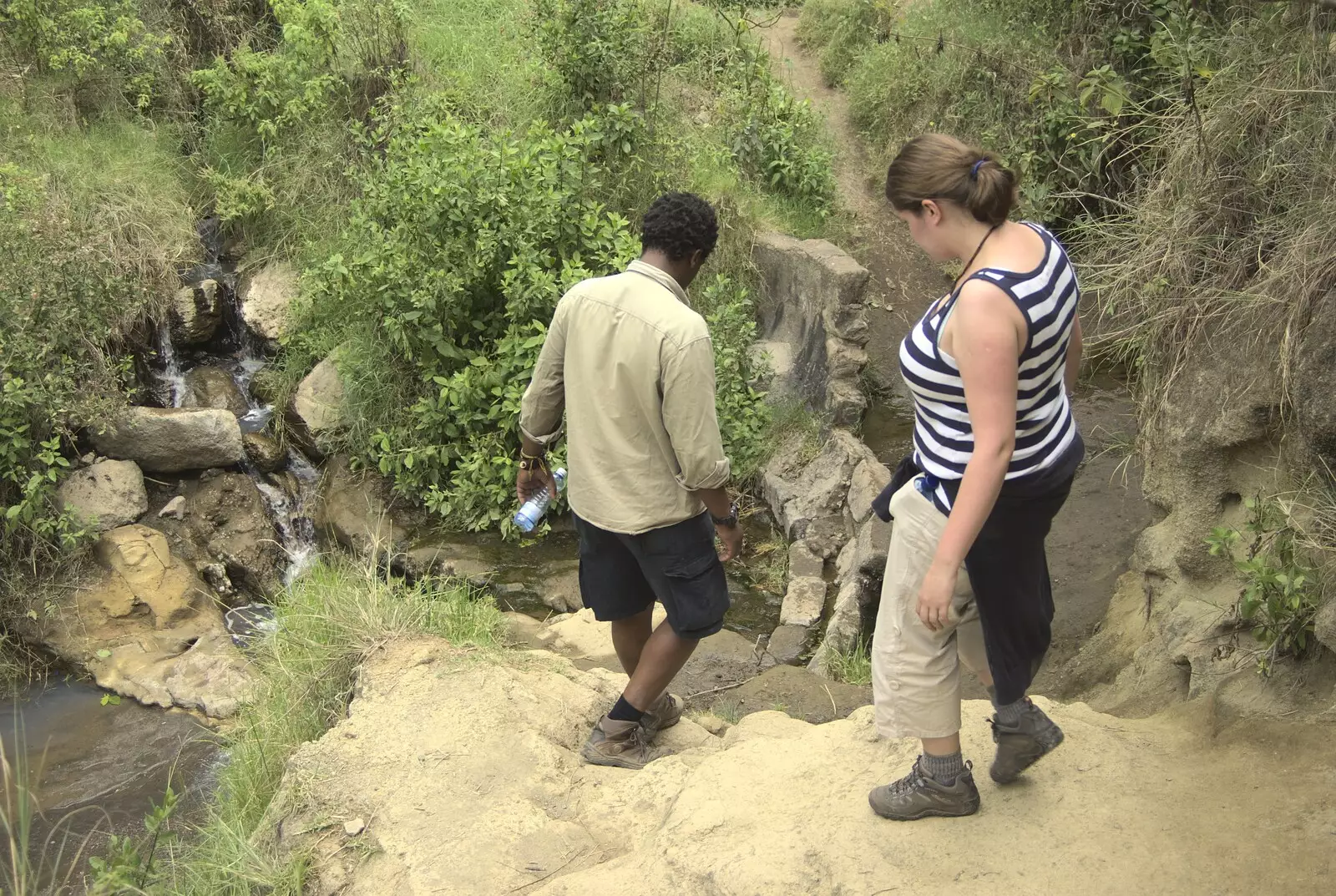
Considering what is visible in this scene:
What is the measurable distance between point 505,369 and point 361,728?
3.77m

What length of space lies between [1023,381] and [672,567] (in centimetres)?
125

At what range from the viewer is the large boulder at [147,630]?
643 cm

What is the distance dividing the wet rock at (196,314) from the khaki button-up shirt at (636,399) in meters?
6.45

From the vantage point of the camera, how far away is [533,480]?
377cm

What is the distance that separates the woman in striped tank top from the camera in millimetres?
2375

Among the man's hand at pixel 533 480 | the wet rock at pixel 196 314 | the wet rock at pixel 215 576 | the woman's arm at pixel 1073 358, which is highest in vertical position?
the woman's arm at pixel 1073 358

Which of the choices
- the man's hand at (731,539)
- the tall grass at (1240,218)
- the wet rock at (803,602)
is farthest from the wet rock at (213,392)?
the tall grass at (1240,218)

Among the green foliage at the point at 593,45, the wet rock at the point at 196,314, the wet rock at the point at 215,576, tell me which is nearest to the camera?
the wet rock at the point at 215,576

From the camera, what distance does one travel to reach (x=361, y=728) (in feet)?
12.0

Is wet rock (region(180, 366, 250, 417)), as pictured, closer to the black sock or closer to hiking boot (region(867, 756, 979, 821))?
the black sock

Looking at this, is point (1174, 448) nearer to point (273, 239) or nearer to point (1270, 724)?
point (1270, 724)

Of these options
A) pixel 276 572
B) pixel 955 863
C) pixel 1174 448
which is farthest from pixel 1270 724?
pixel 276 572

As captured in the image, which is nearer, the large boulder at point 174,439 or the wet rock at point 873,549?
the wet rock at point 873,549

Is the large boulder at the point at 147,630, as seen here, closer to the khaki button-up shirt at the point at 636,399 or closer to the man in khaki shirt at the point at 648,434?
the man in khaki shirt at the point at 648,434
